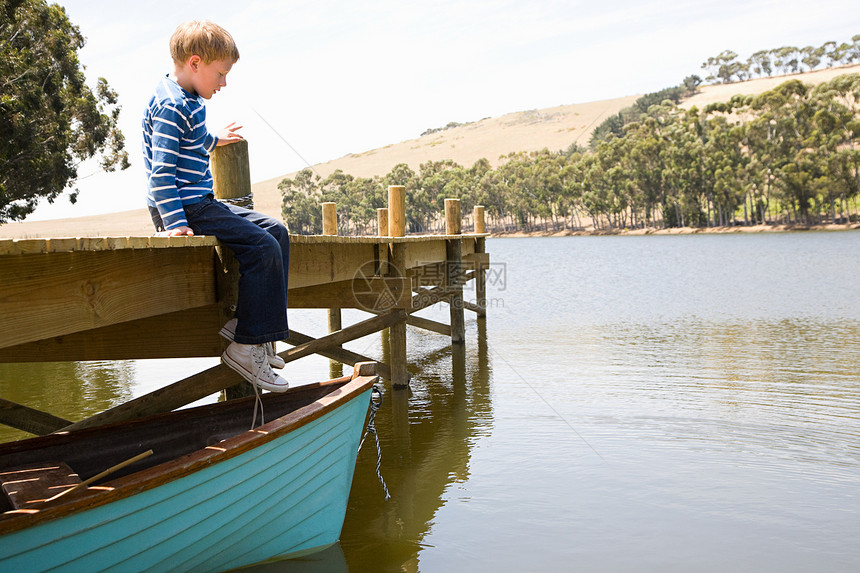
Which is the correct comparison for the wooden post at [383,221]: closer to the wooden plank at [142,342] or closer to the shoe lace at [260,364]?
the wooden plank at [142,342]

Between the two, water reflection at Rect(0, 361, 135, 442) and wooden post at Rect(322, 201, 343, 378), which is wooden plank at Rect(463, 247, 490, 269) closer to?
wooden post at Rect(322, 201, 343, 378)

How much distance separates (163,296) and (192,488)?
4.53ft

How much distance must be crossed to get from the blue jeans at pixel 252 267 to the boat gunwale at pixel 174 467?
0.53 metres

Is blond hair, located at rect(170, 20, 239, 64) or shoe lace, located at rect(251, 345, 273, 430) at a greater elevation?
blond hair, located at rect(170, 20, 239, 64)

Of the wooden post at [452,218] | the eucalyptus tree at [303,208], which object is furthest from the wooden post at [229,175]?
the eucalyptus tree at [303,208]

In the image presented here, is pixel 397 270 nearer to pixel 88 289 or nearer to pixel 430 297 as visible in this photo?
pixel 430 297

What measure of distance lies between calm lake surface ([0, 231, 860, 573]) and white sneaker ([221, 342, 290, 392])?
3.72 feet

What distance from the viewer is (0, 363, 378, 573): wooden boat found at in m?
3.17

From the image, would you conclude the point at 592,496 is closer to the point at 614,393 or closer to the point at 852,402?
the point at 614,393

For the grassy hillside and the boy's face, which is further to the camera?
the grassy hillside

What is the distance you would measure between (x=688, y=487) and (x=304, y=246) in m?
3.80

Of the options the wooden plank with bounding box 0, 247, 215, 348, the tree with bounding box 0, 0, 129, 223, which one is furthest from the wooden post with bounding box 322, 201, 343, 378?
the tree with bounding box 0, 0, 129, 223

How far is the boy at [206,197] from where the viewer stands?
13.7 ft

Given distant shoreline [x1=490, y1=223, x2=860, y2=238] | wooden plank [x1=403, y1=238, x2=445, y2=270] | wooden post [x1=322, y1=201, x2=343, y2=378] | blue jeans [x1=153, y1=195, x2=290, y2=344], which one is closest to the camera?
blue jeans [x1=153, y1=195, x2=290, y2=344]
